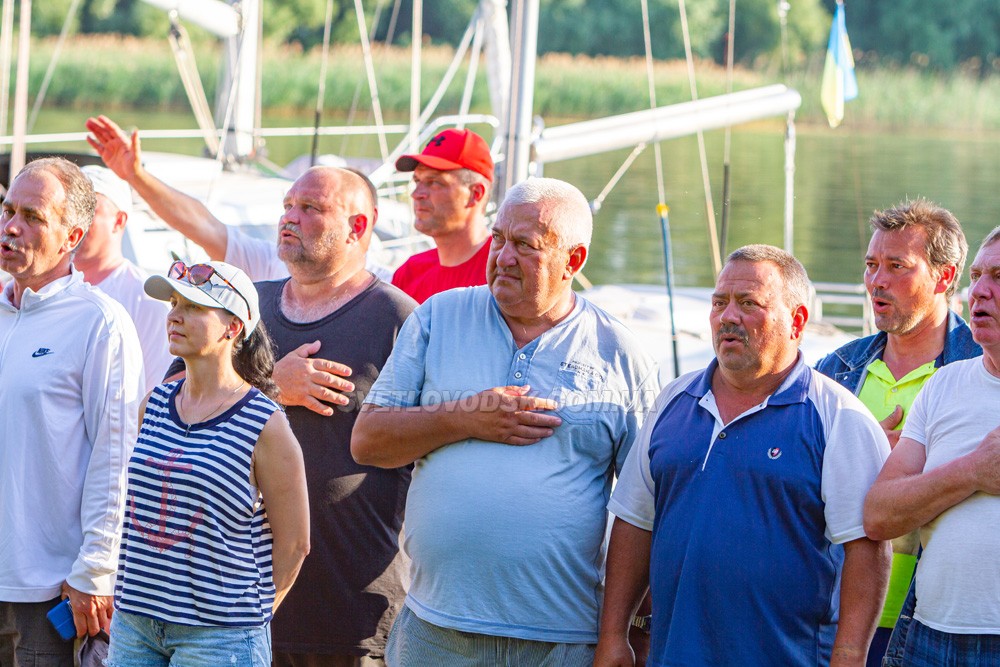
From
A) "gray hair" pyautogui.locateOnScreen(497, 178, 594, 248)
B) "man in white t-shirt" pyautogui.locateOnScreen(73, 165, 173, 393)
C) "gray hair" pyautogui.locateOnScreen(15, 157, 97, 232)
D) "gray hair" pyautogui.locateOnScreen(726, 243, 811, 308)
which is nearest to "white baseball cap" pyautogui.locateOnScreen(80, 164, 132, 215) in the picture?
"man in white t-shirt" pyautogui.locateOnScreen(73, 165, 173, 393)

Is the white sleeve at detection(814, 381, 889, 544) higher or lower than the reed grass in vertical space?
lower

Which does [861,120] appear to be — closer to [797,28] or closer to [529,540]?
[797,28]

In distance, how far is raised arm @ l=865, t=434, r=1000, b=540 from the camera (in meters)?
2.57

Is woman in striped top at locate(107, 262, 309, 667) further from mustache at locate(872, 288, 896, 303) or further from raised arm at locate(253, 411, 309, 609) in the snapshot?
mustache at locate(872, 288, 896, 303)

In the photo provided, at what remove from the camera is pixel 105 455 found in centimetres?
324

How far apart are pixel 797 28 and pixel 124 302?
3558 centimetres

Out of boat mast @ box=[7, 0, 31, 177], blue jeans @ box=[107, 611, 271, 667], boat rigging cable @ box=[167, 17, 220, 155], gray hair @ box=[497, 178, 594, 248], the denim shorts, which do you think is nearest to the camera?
blue jeans @ box=[107, 611, 271, 667]

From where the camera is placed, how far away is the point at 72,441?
326 centimetres

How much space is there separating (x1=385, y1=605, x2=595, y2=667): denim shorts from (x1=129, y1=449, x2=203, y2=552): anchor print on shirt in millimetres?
588

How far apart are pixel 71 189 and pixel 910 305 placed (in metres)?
2.18

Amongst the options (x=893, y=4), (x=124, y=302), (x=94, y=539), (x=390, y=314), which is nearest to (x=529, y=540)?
(x=390, y=314)

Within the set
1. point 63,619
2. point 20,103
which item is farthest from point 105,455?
point 20,103

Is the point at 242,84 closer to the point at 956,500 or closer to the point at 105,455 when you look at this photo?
the point at 105,455

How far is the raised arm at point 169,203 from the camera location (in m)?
4.14
